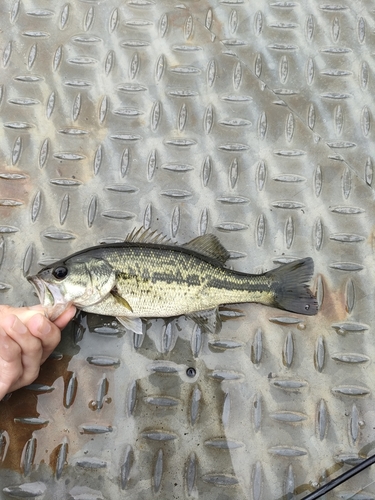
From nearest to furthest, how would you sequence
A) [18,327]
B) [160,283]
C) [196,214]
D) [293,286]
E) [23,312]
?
[18,327] < [23,312] < [160,283] < [293,286] < [196,214]

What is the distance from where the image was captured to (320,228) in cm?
303

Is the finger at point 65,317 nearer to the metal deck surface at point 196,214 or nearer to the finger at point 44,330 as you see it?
the finger at point 44,330

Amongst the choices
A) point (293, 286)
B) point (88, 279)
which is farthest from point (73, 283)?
point (293, 286)

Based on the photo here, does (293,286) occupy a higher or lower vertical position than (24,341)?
higher

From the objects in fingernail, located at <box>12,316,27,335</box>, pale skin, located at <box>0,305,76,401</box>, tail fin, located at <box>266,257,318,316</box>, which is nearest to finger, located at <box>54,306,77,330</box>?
pale skin, located at <box>0,305,76,401</box>

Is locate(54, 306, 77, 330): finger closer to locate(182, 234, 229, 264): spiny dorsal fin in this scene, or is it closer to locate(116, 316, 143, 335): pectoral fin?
locate(116, 316, 143, 335): pectoral fin

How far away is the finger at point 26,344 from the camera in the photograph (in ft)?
7.78

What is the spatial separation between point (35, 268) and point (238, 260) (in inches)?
53.3

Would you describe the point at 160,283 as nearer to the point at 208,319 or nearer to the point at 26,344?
the point at 208,319

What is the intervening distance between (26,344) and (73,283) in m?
0.42

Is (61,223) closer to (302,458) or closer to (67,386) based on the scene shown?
(67,386)

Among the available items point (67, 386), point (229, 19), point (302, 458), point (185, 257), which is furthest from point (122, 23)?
point (302, 458)

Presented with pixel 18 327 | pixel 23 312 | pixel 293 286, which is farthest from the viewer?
pixel 293 286

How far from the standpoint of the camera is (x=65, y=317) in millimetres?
2621
